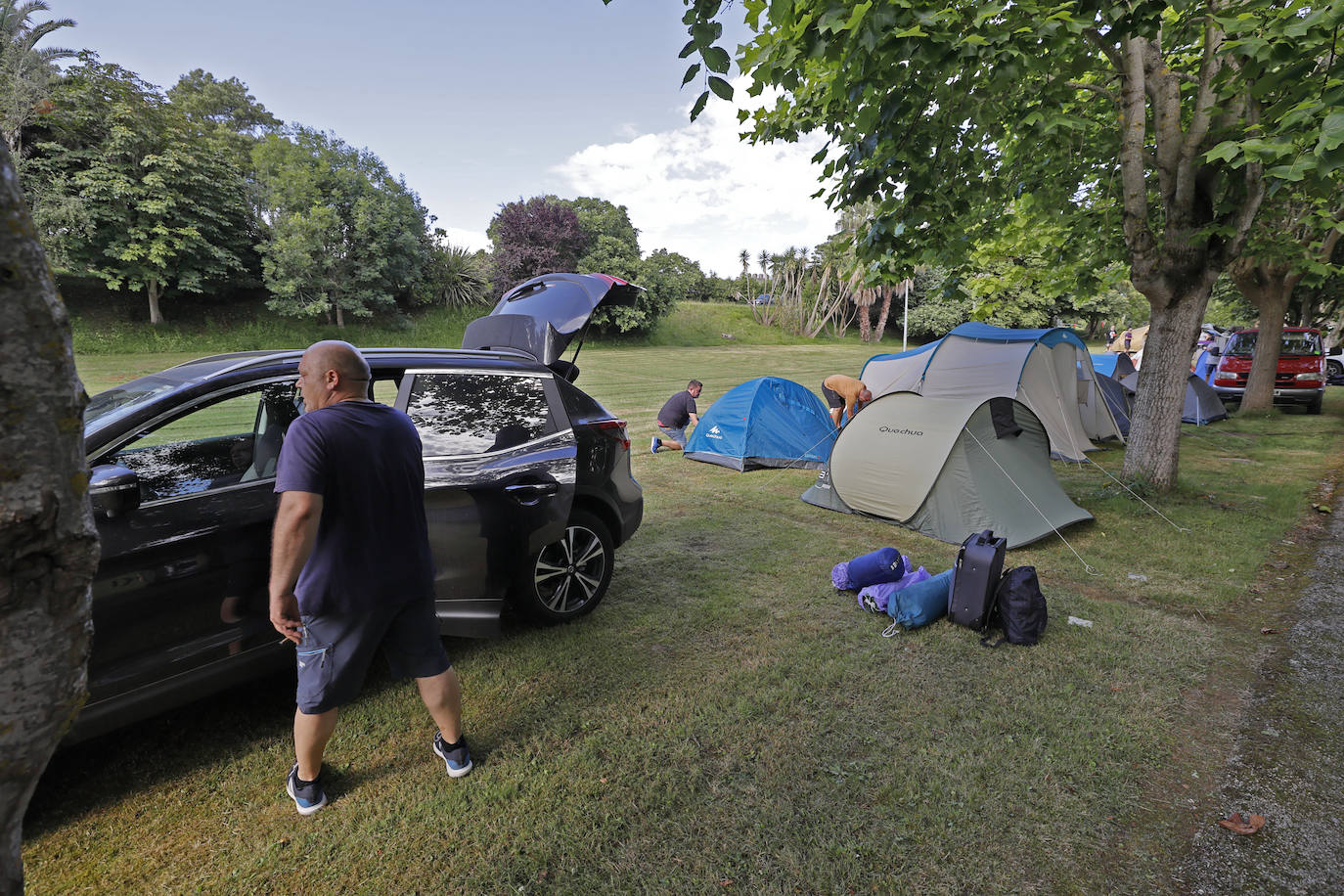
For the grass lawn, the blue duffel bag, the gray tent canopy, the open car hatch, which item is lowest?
the grass lawn

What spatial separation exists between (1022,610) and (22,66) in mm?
36025

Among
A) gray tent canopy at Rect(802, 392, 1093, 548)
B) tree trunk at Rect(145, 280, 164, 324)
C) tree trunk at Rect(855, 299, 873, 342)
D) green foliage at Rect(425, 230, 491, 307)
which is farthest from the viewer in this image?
tree trunk at Rect(855, 299, 873, 342)

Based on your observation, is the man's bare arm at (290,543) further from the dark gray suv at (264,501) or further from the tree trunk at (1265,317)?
the tree trunk at (1265,317)

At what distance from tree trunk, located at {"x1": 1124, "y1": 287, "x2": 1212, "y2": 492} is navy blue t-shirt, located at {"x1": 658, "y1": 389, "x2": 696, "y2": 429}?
230 inches

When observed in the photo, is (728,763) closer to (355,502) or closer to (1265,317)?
(355,502)

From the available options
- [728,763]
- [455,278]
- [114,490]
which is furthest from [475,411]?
[455,278]

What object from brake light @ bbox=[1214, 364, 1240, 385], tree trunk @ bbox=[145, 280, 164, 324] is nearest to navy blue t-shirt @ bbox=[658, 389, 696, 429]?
brake light @ bbox=[1214, 364, 1240, 385]

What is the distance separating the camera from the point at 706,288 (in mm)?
56781

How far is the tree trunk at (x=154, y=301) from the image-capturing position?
24438mm

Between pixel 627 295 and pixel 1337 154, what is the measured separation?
4.36m

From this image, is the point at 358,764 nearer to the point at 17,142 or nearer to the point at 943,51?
the point at 943,51

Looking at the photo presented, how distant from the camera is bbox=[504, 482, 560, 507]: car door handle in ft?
12.3

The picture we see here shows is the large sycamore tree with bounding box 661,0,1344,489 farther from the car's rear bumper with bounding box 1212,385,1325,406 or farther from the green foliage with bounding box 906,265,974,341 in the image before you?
the green foliage with bounding box 906,265,974,341

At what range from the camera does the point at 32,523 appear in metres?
0.94
